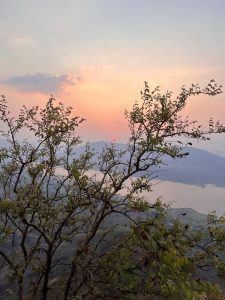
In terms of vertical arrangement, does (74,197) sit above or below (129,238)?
above

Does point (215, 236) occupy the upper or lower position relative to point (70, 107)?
lower

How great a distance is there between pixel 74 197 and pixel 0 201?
418 cm

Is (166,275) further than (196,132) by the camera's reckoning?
No

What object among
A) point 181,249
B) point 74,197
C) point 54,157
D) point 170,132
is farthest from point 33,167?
point 181,249

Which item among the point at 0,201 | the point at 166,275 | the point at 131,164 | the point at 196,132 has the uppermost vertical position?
the point at 196,132

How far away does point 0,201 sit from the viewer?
677 inches

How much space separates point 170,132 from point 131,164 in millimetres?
2966

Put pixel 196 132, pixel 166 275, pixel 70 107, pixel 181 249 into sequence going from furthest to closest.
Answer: pixel 70 107
pixel 196 132
pixel 181 249
pixel 166 275

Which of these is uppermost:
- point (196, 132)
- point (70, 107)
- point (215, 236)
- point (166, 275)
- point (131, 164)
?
point (70, 107)

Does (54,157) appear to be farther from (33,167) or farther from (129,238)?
(129,238)

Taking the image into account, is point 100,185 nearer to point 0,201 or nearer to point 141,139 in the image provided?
point 141,139

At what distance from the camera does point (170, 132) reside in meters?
19.3

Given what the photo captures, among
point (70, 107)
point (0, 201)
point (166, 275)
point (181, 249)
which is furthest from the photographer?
point (70, 107)

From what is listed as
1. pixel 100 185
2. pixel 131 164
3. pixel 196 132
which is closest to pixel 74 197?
pixel 100 185
